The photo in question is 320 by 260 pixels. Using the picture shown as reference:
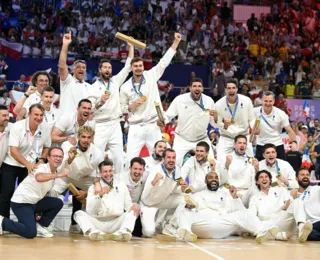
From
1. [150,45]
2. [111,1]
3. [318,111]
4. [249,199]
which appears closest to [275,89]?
[318,111]

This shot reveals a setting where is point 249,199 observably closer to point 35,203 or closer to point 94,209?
point 94,209

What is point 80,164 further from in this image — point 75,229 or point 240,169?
point 240,169

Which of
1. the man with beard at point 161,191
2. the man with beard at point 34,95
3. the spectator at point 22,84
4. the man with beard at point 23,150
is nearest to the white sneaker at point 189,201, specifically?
the man with beard at point 161,191

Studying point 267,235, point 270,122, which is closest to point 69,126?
point 267,235

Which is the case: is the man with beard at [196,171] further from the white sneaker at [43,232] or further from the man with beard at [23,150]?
the white sneaker at [43,232]

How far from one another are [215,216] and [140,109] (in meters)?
2.37

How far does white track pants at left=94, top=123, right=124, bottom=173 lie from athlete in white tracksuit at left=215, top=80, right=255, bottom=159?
1.85m

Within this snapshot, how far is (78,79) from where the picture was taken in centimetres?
1227

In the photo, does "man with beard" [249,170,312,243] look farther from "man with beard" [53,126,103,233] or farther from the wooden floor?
"man with beard" [53,126,103,233]

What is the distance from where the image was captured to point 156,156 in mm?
12273

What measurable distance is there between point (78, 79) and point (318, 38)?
15780 mm

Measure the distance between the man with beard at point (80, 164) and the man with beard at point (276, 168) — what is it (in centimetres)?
298

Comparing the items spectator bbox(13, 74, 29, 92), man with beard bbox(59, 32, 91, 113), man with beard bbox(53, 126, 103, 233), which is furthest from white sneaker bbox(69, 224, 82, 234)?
spectator bbox(13, 74, 29, 92)

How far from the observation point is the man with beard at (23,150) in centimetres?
1091
